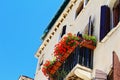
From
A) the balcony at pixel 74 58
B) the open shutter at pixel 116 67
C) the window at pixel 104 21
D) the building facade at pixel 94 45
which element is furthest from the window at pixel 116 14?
the open shutter at pixel 116 67

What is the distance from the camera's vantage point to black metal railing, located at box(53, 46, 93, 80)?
10695mm

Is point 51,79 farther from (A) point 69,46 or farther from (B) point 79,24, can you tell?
(B) point 79,24

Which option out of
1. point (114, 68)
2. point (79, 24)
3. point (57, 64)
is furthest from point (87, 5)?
point (114, 68)

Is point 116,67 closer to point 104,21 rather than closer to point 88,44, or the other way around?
point 88,44

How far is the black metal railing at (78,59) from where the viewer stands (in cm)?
1070

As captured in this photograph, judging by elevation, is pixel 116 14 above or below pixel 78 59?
above

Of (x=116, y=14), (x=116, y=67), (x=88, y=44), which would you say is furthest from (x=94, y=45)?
(x=116, y=67)

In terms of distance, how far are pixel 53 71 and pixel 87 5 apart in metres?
3.18

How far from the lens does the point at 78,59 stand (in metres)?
10.6

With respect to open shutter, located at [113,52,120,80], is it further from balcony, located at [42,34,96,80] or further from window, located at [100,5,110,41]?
window, located at [100,5,110,41]

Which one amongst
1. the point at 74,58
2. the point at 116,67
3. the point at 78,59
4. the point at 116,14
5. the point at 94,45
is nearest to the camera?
the point at 116,67

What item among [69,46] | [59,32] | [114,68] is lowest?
[114,68]

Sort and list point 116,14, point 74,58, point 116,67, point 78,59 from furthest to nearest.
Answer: point 116,14 < point 74,58 < point 78,59 < point 116,67

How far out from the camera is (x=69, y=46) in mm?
11242
